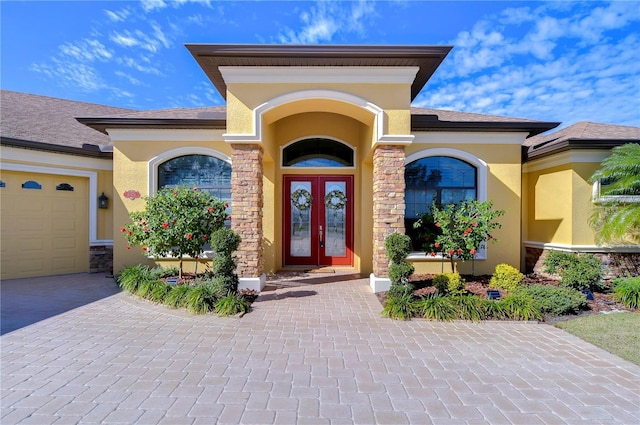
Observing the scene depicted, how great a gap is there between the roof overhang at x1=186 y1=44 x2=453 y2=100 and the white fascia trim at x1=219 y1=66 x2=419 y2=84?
0.25 feet

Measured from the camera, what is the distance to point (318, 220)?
9.28 metres

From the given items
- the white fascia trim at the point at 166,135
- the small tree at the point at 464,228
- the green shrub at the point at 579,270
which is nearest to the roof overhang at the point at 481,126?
the small tree at the point at 464,228

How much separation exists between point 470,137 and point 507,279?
3874 mm

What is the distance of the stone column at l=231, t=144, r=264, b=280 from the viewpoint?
22.1ft

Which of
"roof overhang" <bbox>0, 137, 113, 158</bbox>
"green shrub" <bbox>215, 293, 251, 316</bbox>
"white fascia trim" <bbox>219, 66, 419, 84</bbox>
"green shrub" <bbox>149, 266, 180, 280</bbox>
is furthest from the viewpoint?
"roof overhang" <bbox>0, 137, 113, 158</bbox>

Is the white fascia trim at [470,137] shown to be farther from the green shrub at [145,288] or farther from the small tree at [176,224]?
the green shrub at [145,288]

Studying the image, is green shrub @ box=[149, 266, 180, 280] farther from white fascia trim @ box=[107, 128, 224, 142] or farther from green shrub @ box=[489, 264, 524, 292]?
green shrub @ box=[489, 264, 524, 292]

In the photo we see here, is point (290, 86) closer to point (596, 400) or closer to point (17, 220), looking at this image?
point (596, 400)

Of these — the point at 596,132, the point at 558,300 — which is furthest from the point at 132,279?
the point at 596,132

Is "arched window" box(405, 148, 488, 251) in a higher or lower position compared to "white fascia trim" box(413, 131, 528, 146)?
lower

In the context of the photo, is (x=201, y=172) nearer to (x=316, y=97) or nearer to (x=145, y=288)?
(x=145, y=288)

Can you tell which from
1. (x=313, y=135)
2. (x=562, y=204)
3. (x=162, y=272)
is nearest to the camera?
(x=162, y=272)

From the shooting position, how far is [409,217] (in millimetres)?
8453

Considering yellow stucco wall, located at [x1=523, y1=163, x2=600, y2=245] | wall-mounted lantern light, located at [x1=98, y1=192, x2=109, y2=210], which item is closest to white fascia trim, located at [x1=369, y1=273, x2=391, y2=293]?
yellow stucco wall, located at [x1=523, y1=163, x2=600, y2=245]
